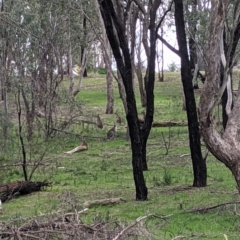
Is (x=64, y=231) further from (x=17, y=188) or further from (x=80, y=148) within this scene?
(x=80, y=148)

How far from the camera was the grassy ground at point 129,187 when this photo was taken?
957 centimetres

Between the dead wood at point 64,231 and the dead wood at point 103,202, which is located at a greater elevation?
the dead wood at point 64,231

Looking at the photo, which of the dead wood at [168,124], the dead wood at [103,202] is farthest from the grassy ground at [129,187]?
the dead wood at [168,124]

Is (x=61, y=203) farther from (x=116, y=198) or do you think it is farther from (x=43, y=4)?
(x=43, y=4)

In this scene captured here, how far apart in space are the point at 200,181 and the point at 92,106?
66.9 feet

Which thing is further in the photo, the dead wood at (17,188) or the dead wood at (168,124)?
the dead wood at (168,124)

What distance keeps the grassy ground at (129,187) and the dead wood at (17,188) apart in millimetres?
180

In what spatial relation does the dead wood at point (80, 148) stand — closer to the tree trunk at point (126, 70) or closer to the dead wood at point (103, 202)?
the dead wood at point (103, 202)

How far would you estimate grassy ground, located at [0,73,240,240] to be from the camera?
377 inches

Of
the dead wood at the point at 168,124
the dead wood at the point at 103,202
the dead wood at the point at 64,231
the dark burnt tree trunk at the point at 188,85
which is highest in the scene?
the dark burnt tree trunk at the point at 188,85

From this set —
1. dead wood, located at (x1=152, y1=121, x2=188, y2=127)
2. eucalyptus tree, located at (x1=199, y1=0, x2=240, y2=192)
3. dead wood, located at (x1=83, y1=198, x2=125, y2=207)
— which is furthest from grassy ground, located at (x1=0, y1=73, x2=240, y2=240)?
eucalyptus tree, located at (x1=199, y1=0, x2=240, y2=192)

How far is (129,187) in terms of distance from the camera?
1396cm

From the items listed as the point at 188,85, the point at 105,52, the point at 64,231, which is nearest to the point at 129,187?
the point at 188,85

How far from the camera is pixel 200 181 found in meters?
13.1
